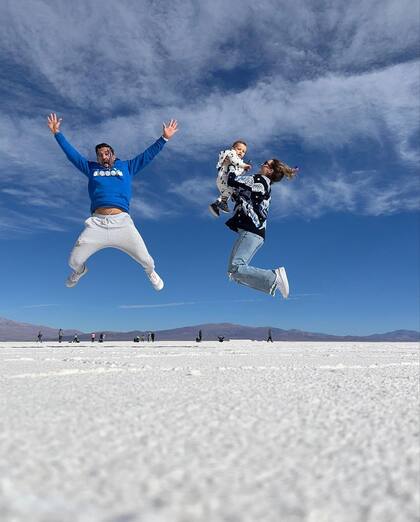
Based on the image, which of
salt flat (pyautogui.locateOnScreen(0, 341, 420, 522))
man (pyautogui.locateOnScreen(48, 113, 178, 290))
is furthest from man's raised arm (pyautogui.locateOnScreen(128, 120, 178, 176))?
salt flat (pyautogui.locateOnScreen(0, 341, 420, 522))

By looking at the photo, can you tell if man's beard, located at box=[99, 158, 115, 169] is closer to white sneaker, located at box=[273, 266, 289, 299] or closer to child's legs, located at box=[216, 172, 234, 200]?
child's legs, located at box=[216, 172, 234, 200]

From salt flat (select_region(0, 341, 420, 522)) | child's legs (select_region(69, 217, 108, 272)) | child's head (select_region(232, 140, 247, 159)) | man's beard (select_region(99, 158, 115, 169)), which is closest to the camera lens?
salt flat (select_region(0, 341, 420, 522))

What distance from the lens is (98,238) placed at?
7.46 m

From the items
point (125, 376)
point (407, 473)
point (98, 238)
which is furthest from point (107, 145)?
point (407, 473)

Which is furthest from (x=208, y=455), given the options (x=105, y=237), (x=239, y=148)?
(x=105, y=237)

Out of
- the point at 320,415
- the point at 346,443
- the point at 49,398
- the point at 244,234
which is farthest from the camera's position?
the point at 244,234

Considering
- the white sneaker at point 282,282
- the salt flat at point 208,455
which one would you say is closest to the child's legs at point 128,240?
the white sneaker at point 282,282

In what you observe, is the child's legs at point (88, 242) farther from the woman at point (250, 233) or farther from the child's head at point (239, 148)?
the child's head at point (239, 148)

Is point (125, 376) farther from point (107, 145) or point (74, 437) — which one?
point (107, 145)

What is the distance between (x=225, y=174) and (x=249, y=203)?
0.56m

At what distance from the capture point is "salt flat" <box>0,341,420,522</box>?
0.85 meters

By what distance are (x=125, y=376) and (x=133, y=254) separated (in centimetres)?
506

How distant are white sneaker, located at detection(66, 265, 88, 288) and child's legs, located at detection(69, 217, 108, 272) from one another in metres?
0.32

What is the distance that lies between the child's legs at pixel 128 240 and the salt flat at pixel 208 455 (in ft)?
17.5
